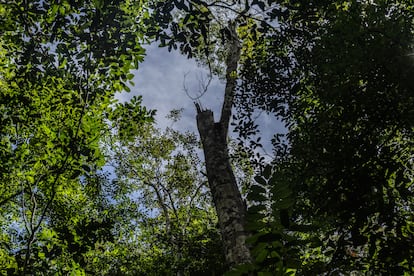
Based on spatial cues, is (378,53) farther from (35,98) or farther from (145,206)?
(145,206)

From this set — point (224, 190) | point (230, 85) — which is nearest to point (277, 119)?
point (230, 85)

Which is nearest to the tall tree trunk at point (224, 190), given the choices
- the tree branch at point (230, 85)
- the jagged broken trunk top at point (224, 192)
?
the jagged broken trunk top at point (224, 192)

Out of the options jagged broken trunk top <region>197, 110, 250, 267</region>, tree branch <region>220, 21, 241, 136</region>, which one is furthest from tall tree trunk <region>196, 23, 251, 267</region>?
tree branch <region>220, 21, 241, 136</region>

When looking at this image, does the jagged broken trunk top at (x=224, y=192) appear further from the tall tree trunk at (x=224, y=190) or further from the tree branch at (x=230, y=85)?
the tree branch at (x=230, y=85)

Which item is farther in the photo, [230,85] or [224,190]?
[230,85]

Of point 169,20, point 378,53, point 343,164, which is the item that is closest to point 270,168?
point 169,20

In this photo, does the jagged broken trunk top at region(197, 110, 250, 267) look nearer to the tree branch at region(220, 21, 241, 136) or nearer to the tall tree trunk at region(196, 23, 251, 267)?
the tall tree trunk at region(196, 23, 251, 267)

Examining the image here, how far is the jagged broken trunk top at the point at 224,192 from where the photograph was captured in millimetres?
3834

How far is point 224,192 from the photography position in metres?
4.38

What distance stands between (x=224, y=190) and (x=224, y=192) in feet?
0.10

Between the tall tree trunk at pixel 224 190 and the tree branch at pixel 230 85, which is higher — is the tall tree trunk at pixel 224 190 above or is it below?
below

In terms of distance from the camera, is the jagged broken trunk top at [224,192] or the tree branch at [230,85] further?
the tree branch at [230,85]

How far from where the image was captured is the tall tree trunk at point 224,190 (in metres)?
3.84

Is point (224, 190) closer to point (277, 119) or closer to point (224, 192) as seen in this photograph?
point (224, 192)
